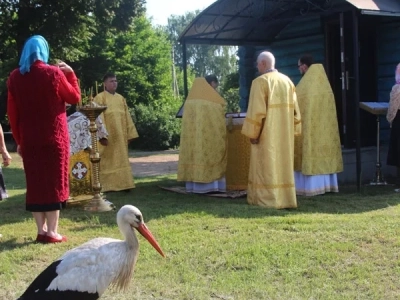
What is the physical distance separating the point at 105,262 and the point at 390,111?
21.5ft

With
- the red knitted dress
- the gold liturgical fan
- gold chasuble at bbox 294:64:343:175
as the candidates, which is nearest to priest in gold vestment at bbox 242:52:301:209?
gold chasuble at bbox 294:64:343:175

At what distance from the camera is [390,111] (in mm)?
9367

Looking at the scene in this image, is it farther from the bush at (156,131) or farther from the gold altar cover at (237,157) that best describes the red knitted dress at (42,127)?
the bush at (156,131)

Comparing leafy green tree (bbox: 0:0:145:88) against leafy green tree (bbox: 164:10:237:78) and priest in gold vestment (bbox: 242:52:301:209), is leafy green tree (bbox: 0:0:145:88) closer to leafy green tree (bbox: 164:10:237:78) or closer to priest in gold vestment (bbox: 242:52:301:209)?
priest in gold vestment (bbox: 242:52:301:209)

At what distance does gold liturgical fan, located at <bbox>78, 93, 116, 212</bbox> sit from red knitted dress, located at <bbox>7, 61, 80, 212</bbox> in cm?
168

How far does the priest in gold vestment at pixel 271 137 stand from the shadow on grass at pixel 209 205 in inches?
9.8

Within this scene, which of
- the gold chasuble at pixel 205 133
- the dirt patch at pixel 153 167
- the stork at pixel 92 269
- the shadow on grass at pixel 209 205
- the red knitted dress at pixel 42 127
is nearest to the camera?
the stork at pixel 92 269

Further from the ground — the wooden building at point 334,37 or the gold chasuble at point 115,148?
the wooden building at point 334,37

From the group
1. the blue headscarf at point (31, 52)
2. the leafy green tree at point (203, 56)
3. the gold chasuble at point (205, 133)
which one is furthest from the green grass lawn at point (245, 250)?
the leafy green tree at point (203, 56)

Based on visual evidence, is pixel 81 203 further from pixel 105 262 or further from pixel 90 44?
pixel 90 44

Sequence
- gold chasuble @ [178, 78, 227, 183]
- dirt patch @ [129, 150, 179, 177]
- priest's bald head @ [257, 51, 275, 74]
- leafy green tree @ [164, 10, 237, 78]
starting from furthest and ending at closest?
leafy green tree @ [164, 10, 237, 78] → dirt patch @ [129, 150, 179, 177] → gold chasuble @ [178, 78, 227, 183] → priest's bald head @ [257, 51, 275, 74]

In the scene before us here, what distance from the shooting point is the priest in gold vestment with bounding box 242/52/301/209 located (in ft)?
25.9

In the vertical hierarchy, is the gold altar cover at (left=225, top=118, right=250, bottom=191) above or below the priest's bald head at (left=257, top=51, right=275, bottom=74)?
below

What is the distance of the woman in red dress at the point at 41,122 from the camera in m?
5.95
